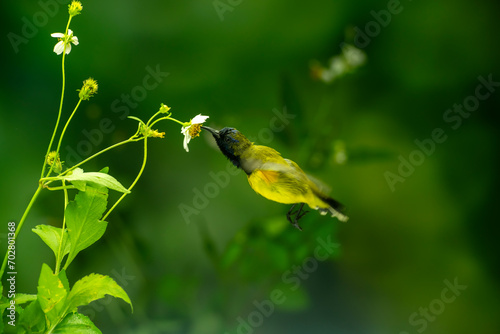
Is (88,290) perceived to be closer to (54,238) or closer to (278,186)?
(54,238)

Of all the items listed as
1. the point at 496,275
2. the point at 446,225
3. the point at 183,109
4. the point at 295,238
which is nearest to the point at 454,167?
the point at 446,225

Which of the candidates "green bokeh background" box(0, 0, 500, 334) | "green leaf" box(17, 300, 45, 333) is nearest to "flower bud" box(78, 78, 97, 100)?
"green leaf" box(17, 300, 45, 333)

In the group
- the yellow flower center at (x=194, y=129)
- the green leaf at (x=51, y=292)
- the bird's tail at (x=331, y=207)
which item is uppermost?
the yellow flower center at (x=194, y=129)

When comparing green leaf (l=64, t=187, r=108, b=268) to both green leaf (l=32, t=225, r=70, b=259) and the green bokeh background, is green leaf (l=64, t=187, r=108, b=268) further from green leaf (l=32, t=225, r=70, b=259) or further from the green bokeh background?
the green bokeh background

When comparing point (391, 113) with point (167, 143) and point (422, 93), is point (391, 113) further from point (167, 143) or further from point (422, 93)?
point (167, 143)

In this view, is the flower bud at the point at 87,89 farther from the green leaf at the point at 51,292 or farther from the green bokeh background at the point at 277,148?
the green bokeh background at the point at 277,148

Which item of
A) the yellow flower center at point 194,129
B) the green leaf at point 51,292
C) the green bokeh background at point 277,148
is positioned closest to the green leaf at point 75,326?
the green leaf at point 51,292

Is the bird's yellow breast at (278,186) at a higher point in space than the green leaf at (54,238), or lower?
lower
